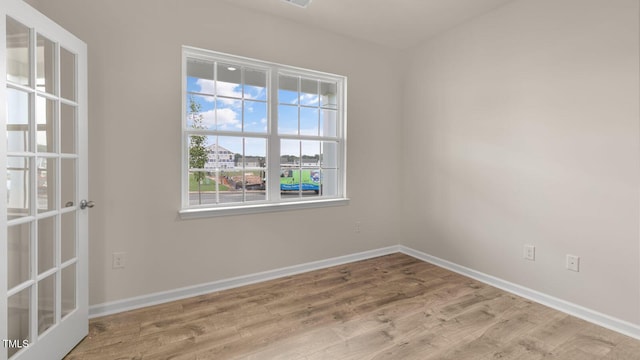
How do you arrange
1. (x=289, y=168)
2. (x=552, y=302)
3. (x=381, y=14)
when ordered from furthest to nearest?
(x=289, y=168)
(x=381, y=14)
(x=552, y=302)

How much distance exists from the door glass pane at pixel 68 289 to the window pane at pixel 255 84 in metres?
1.99

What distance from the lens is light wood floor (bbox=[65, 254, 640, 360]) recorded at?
189cm

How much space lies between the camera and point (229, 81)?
115 inches

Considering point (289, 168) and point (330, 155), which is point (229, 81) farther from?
point (330, 155)

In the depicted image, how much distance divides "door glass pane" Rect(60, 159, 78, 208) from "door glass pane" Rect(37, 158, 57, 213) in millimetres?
61

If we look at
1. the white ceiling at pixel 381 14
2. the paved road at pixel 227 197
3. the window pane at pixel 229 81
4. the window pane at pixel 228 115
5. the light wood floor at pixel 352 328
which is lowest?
the light wood floor at pixel 352 328

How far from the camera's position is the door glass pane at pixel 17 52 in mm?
1490

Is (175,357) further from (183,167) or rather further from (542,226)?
(542,226)

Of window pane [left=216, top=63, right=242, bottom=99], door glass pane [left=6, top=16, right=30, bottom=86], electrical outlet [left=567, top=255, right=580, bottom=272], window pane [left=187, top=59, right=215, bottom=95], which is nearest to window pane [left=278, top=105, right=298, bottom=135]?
window pane [left=216, top=63, right=242, bottom=99]

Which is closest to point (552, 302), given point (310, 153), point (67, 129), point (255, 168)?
point (310, 153)

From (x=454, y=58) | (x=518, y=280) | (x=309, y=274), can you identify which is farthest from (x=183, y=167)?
(x=518, y=280)

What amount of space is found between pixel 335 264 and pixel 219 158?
1.77 metres

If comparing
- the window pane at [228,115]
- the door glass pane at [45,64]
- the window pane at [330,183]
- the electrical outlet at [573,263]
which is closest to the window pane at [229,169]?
the window pane at [228,115]

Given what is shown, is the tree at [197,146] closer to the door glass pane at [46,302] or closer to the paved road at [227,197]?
the paved road at [227,197]
